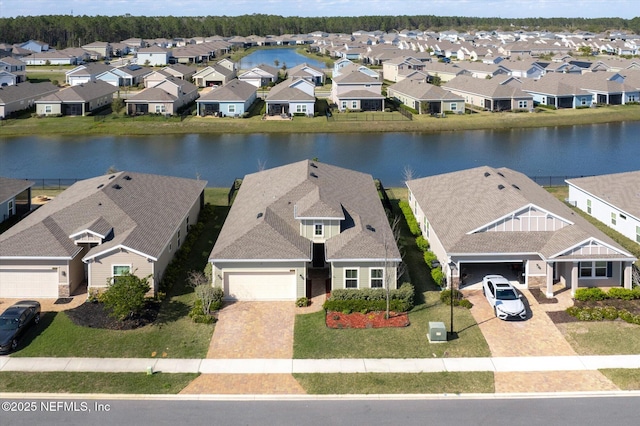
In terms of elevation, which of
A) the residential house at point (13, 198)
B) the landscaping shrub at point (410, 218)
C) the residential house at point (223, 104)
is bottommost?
the landscaping shrub at point (410, 218)

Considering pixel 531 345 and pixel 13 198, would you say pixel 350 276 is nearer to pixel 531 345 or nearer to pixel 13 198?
pixel 531 345

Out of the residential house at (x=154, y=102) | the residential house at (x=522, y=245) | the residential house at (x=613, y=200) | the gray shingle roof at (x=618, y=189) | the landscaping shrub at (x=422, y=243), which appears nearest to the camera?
the residential house at (x=522, y=245)

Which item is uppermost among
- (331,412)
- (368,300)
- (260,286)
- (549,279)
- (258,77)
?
(258,77)

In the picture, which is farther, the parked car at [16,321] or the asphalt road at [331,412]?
the parked car at [16,321]

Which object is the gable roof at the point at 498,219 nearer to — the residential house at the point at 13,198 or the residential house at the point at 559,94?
the residential house at the point at 13,198

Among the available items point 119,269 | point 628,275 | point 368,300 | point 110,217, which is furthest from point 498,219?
point 110,217

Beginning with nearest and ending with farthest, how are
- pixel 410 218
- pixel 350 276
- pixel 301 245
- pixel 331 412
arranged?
pixel 331 412, pixel 350 276, pixel 301 245, pixel 410 218

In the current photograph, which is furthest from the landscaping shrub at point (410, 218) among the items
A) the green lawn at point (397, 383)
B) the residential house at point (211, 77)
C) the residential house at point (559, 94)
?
the residential house at point (211, 77)

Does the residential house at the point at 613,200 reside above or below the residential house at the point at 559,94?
below
